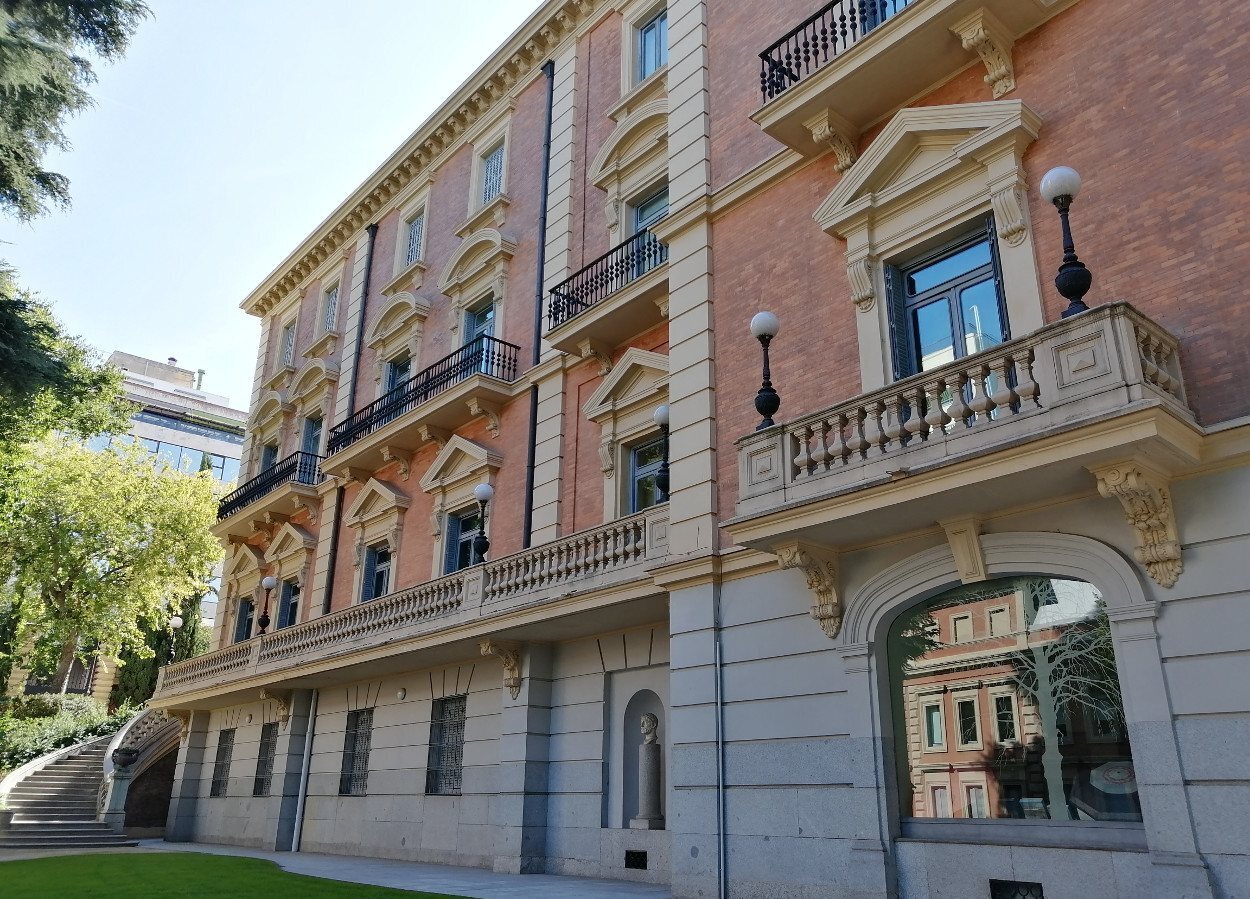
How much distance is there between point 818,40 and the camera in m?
14.0

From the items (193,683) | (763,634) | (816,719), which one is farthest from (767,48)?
(193,683)

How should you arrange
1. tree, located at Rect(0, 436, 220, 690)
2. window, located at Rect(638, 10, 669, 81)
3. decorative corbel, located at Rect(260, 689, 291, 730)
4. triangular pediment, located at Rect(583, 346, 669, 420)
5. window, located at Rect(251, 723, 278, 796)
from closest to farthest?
triangular pediment, located at Rect(583, 346, 669, 420), window, located at Rect(638, 10, 669, 81), decorative corbel, located at Rect(260, 689, 291, 730), window, located at Rect(251, 723, 278, 796), tree, located at Rect(0, 436, 220, 690)

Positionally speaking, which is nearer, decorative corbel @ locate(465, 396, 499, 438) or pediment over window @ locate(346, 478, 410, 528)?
decorative corbel @ locate(465, 396, 499, 438)

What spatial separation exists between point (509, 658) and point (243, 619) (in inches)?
595

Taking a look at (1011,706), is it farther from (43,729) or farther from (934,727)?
(43,729)

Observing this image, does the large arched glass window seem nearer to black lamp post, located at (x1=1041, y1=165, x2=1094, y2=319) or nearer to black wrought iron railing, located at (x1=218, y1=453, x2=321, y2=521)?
black lamp post, located at (x1=1041, y1=165, x2=1094, y2=319)

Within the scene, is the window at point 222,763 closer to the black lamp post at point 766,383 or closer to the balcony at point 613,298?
the balcony at point 613,298

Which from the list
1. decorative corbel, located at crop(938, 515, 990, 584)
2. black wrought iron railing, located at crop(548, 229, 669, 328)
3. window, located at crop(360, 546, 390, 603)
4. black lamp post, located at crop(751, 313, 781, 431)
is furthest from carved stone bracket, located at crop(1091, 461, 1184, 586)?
window, located at crop(360, 546, 390, 603)

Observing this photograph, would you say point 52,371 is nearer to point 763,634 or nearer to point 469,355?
point 469,355

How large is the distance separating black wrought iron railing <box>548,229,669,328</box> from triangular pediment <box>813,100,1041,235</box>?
163 inches

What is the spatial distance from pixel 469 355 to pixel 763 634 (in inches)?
422

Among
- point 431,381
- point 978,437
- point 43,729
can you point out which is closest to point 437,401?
point 431,381

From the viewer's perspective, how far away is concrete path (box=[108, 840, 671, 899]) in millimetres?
12195

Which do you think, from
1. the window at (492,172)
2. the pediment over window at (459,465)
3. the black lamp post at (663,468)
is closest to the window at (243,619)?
the pediment over window at (459,465)
